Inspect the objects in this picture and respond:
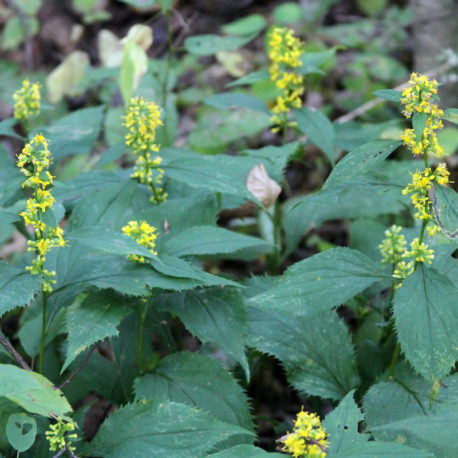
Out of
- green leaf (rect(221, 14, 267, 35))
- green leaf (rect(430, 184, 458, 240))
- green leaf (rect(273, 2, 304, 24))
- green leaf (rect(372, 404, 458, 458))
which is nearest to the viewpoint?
green leaf (rect(372, 404, 458, 458))

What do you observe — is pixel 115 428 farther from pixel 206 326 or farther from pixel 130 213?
pixel 130 213

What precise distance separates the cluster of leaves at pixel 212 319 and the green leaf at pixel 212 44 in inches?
12.3

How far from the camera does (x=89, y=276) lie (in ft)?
7.47

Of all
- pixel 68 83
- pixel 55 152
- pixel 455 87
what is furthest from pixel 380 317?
pixel 68 83

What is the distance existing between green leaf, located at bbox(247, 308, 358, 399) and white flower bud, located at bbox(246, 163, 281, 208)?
59cm

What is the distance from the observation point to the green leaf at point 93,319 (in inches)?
80.5

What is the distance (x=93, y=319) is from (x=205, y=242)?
1.84 feet

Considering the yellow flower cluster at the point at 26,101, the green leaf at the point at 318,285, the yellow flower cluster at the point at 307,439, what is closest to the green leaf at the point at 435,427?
the yellow flower cluster at the point at 307,439

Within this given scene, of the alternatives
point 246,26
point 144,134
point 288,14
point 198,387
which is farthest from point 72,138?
point 288,14

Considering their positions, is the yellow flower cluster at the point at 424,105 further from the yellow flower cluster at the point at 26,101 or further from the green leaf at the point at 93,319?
the yellow flower cluster at the point at 26,101

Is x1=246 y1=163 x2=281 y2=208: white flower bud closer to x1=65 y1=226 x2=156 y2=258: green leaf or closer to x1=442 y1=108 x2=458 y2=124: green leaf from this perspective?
x1=65 y1=226 x2=156 y2=258: green leaf

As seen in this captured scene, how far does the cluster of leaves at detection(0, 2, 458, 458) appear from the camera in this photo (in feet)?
6.24

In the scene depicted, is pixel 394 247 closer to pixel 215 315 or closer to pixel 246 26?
pixel 215 315

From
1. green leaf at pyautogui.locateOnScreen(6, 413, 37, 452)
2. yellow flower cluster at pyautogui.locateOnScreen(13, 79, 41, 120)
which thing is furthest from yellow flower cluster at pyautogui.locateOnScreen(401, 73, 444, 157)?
yellow flower cluster at pyautogui.locateOnScreen(13, 79, 41, 120)
